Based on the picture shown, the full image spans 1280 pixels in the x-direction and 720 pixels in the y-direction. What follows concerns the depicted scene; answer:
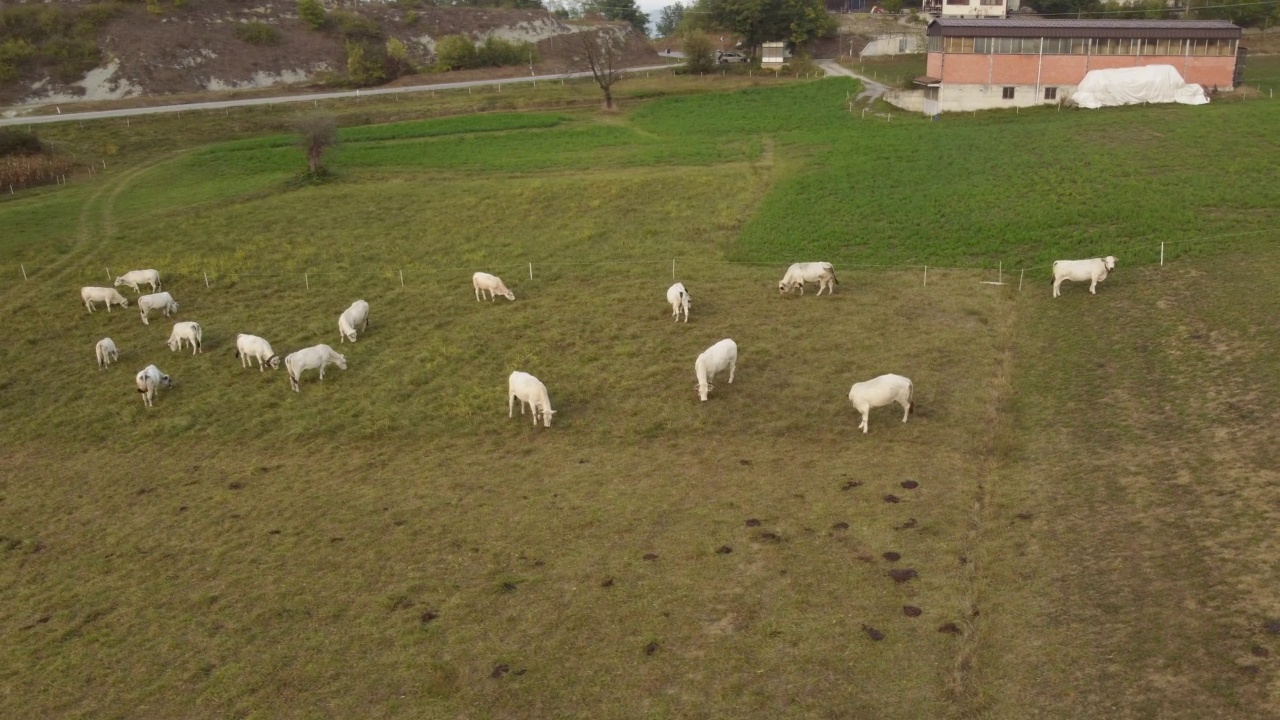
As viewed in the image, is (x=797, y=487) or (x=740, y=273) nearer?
(x=797, y=487)

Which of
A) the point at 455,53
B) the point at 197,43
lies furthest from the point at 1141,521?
the point at 197,43

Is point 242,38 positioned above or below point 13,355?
above

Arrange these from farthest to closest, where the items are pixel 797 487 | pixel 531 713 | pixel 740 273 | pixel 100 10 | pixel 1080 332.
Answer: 1. pixel 100 10
2. pixel 740 273
3. pixel 1080 332
4. pixel 797 487
5. pixel 531 713

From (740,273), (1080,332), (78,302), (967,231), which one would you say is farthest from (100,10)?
(1080,332)

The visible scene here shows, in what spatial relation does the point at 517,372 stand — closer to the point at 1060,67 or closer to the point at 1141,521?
the point at 1141,521

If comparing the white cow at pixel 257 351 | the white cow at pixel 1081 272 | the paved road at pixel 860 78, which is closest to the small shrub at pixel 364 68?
the paved road at pixel 860 78

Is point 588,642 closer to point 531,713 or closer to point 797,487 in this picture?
point 531,713

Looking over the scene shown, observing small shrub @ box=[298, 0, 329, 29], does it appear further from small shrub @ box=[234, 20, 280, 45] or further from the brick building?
the brick building
